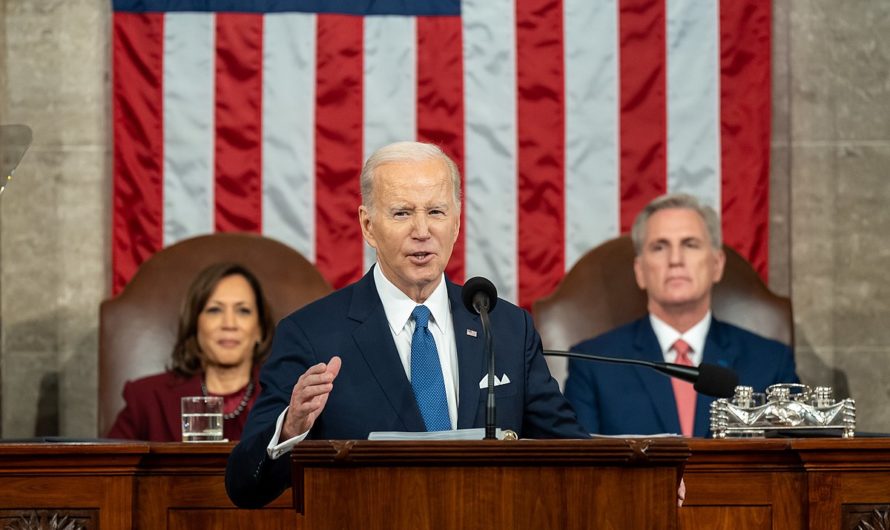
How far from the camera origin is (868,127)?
5973 millimetres

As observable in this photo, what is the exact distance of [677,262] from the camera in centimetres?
496

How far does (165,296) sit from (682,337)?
1.98 meters

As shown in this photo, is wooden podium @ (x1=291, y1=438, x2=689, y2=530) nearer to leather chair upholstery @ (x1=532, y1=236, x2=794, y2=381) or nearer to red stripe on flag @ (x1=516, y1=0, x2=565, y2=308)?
leather chair upholstery @ (x1=532, y1=236, x2=794, y2=381)

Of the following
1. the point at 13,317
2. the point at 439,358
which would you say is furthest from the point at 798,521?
the point at 13,317

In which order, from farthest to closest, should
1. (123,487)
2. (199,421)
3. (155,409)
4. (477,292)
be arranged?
1. (155,409)
2. (199,421)
3. (123,487)
4. (477,292)

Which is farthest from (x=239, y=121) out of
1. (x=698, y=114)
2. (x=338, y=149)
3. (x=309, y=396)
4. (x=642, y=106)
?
(x=309, y=396)

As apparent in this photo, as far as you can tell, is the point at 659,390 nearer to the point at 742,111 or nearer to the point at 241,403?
the point at 241,403

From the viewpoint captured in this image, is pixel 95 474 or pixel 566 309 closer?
pixel 95 474

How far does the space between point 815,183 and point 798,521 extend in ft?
9.04

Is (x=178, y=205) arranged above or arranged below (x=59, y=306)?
above

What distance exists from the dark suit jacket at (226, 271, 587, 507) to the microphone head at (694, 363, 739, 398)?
29 centimetres

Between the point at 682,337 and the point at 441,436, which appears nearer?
the point at 441,436

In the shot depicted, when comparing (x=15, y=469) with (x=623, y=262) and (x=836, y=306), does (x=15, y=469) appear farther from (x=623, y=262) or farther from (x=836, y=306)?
(x=836, y=306)

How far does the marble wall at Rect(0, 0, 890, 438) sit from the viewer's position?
5.92 m
